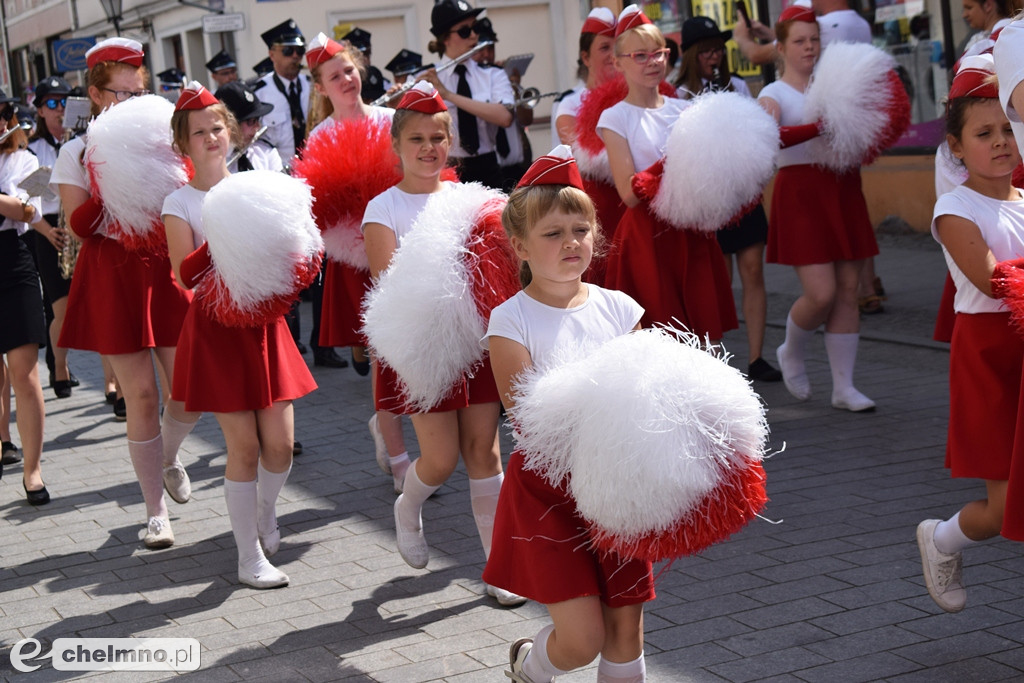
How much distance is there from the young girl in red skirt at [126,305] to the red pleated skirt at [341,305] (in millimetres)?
777

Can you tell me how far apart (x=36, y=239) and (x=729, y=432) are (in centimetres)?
709

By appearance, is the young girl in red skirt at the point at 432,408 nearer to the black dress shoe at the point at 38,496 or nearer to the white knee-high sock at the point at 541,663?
the white knee-high sock at the point at 541,663

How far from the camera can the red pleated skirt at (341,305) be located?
6277 millimetres

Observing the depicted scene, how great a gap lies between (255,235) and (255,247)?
0.14 ft

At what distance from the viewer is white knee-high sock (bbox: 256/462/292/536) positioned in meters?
5.27

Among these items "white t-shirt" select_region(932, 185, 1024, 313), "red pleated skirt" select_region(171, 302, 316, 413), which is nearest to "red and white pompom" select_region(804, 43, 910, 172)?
"white t-shirt" select_region(932, 185, 1024, 313)

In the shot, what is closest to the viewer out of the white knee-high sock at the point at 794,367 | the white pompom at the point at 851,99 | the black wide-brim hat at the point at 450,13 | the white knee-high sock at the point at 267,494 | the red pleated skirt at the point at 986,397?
the red pleated skirt at the point at 986,397

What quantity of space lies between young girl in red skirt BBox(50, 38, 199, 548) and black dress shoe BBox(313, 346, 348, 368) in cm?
395

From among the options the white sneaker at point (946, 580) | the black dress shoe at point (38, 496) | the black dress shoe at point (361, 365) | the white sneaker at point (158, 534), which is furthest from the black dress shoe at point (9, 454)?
the white sneaker at point (946, 580)

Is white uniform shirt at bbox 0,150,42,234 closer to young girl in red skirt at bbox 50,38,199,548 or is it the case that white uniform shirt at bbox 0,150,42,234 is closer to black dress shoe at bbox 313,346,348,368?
young girl in red skirt at bbox 50,38,199,548

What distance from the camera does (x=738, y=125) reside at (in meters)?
5.87

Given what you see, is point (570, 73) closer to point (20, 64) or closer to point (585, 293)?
point (585, 293)

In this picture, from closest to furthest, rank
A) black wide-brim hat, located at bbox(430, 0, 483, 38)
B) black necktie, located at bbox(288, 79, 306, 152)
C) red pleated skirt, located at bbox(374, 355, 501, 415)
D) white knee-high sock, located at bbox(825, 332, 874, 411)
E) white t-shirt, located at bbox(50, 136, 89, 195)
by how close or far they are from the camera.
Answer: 1. red pleated skirt, located at bbox(374, 355, 501, 415)
2. white t-shirt, located at bbox(50, 136, 89, 195)
3. white knee-high sock, located at bbox(825, 332, 874, 411)
4. black wide-brim hat, located at bbox(430, 0, 483, 38)
5. black necktie, located at bbox(288, 79, 306, 152)

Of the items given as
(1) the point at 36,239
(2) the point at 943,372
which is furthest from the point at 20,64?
(2) the point at 943,372
